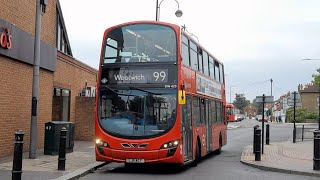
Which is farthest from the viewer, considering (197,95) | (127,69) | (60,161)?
(197,95)

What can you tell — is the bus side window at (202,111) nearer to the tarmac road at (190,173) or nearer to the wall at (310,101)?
the tarmac road at (190,173)

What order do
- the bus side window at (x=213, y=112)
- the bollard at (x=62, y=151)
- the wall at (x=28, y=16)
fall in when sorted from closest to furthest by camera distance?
the bollard at (x=62, y=151)
the wall at (x=28, y=16)
the bus side window at (x=213, y=112)

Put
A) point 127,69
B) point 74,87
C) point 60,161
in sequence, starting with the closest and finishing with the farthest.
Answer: point 60,161 < point 127,69 < point 74,87

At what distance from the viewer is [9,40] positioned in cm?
1395

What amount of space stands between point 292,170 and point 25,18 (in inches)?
385

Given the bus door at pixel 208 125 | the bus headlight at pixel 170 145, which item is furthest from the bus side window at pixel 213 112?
the bus headlight at pixel 170 145

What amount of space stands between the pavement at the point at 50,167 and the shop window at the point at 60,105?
15.6 ft

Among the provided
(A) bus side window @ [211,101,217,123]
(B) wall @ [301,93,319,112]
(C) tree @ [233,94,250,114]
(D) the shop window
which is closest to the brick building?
(D) the shop window

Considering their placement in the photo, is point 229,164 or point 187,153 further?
point 229,164

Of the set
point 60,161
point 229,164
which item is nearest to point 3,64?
point 60,161

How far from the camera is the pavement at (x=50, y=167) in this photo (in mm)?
11102

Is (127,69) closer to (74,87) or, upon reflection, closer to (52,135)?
(52,135)

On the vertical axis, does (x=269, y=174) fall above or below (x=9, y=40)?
below

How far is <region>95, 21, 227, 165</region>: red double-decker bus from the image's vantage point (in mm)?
12633
